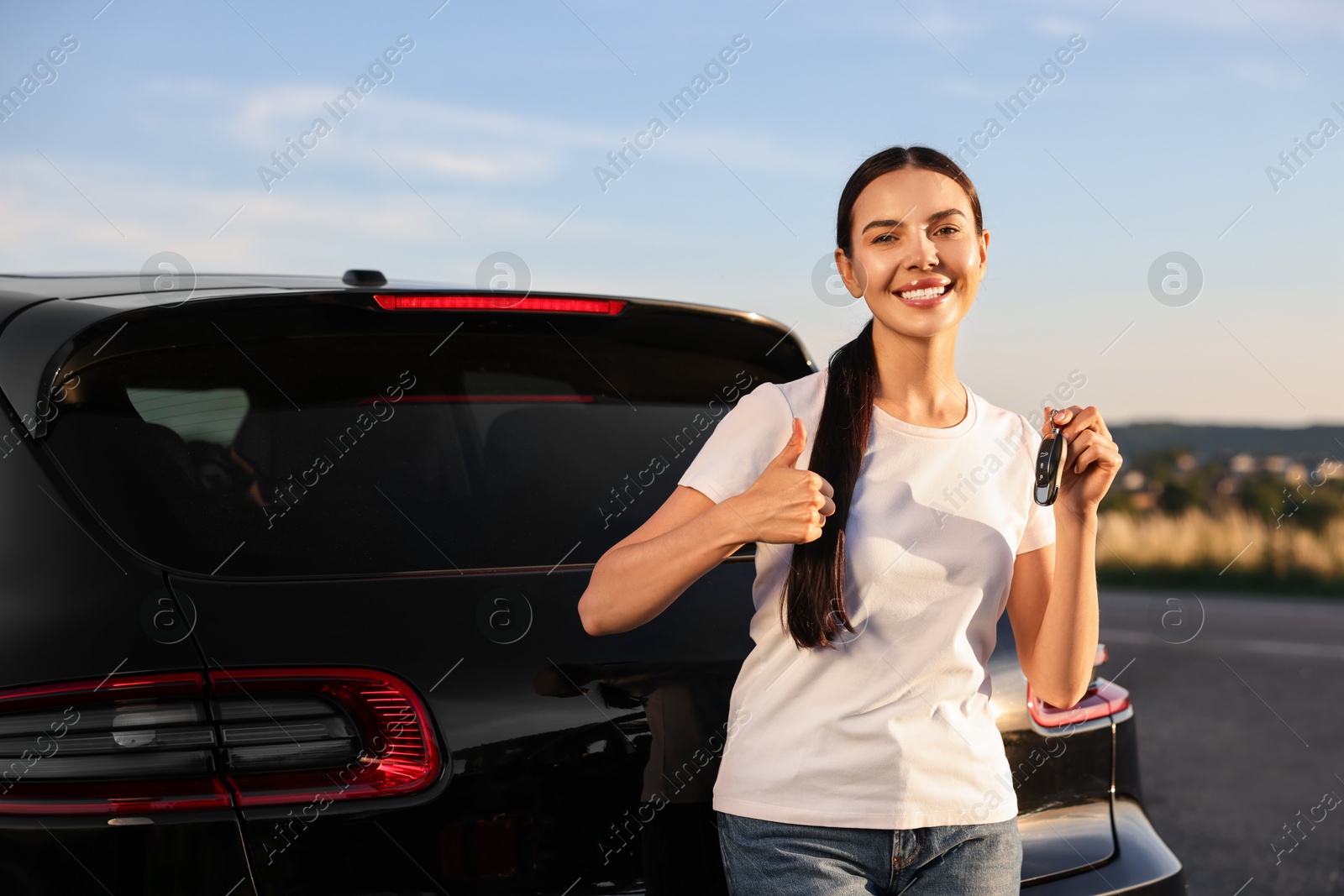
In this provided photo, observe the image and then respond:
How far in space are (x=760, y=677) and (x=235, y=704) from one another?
0.78m

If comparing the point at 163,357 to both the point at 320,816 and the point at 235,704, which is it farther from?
the point at 320,816

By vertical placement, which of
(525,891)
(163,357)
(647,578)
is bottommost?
(525,891)

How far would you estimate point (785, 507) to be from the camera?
1769mm

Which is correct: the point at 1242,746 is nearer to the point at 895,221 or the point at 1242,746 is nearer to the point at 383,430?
the point at 895,221

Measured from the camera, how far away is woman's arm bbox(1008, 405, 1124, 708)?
202 cm

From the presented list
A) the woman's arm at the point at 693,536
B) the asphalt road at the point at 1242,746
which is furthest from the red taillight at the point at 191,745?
the asphalt road at the point at 1242,746

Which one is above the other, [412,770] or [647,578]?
[647,578]

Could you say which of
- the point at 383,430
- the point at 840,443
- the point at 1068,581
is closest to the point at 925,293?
the point at 840,443

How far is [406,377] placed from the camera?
2504 mm

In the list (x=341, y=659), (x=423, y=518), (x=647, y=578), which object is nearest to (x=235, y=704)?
(x=341, y=659)

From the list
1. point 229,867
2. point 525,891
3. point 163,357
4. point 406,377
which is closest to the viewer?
point 229,867

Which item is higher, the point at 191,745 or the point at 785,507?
the point at 785,507

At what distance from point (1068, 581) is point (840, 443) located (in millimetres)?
465

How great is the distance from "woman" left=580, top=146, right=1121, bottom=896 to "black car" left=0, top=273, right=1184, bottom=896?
192 millimetres
